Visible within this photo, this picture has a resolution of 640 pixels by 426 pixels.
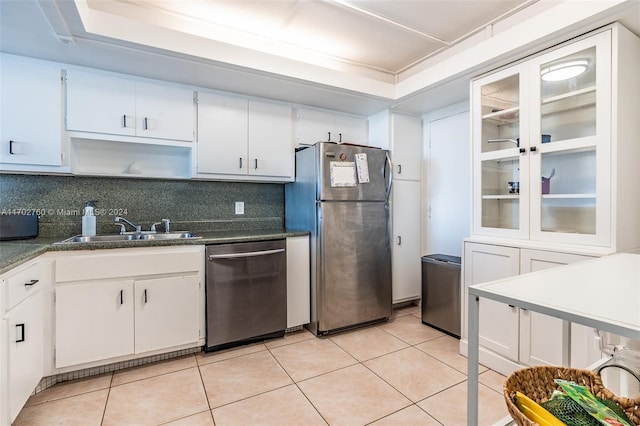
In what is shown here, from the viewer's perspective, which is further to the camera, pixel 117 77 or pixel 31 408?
pixel 117 77

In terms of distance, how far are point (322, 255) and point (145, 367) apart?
5.04 ft

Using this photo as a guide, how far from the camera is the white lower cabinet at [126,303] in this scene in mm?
1969

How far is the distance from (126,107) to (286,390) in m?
2.33

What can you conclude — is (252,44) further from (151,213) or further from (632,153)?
(632,153)

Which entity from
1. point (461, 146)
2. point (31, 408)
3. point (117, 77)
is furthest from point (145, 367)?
point (461, 146)

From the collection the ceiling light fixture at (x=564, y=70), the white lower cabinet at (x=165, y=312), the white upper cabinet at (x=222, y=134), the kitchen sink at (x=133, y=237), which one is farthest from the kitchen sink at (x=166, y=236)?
the ceiling light fixture at (x=564, y=70)

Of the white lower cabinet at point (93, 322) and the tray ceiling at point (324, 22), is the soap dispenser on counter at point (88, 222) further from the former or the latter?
the tray ceiling at point (324, 22)

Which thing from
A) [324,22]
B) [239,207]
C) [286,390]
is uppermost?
[324,22]

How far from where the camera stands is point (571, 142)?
1.89 metres

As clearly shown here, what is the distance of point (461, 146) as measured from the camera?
3.13 m

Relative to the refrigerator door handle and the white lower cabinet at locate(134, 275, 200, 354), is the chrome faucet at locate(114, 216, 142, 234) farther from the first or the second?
the refrigerator door handle

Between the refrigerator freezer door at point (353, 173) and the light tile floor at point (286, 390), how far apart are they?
1284mm

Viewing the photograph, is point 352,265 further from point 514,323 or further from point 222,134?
point 222,134

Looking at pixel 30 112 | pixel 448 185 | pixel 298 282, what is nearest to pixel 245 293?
pixel 298 282
